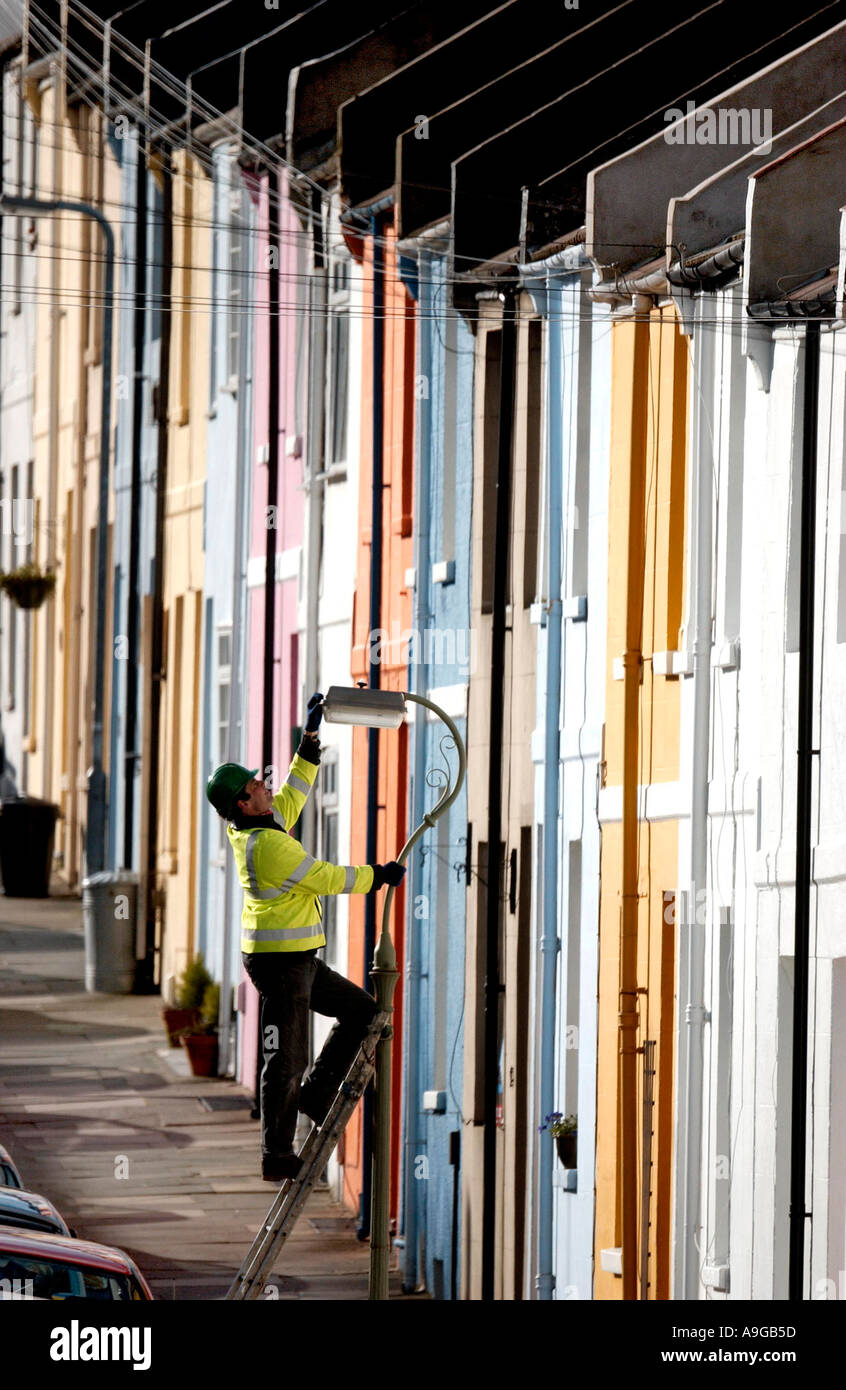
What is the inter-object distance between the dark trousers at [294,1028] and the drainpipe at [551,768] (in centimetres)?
320

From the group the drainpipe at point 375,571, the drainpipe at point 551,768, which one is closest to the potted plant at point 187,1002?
the drainpipe at point 375,571

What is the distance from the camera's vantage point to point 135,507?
29.1 meters

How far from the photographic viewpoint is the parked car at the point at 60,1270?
1169 cm

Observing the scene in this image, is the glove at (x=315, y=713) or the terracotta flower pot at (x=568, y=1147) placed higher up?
the glove at (x=315, y=713)

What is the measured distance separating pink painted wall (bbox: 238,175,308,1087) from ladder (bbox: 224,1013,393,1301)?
30.9ft

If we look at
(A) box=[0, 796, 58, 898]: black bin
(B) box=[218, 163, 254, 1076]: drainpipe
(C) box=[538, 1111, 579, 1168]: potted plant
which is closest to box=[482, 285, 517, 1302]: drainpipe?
(C) box=[538, 1111, 579, 1168]: potted plant

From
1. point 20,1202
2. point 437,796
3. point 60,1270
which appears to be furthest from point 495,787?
point 60,1270

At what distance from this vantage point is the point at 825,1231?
13211 mm

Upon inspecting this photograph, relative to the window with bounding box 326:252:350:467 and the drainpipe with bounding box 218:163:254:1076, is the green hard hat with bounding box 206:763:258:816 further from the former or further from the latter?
the drainpipe with bounding box 218:163:254:1076

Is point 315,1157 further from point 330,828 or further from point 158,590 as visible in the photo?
point 158,590

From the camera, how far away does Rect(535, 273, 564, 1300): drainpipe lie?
17000mm

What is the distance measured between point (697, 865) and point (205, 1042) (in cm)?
1032

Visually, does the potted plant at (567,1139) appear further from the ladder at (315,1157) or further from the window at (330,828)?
the window at (330,828)
